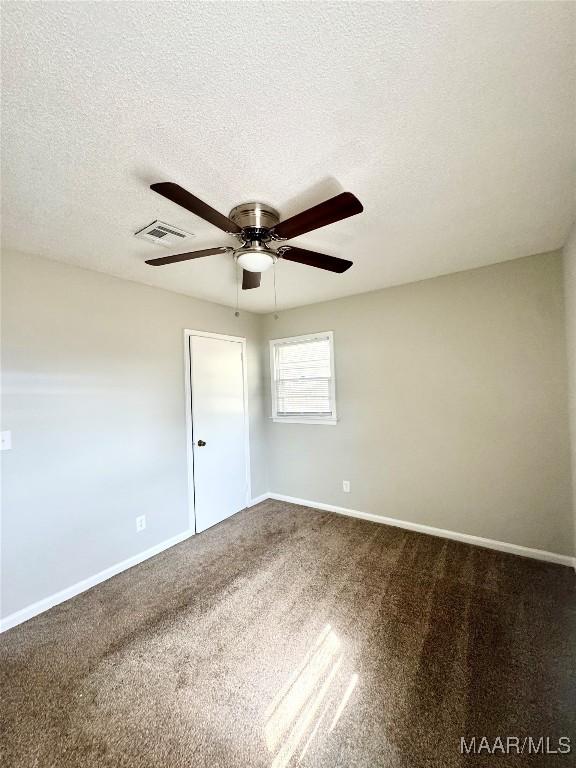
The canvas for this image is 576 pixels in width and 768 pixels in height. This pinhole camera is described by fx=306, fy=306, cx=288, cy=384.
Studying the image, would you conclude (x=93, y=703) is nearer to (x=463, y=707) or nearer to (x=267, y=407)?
(x=463, y=707)

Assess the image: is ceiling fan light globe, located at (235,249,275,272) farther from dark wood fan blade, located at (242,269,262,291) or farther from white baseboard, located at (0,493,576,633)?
white baseboard, located at (0,493,576,633)

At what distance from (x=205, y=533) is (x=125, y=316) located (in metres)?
2.29

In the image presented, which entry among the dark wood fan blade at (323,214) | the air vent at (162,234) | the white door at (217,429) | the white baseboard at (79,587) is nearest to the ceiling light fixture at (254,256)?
the dark wood fan blade at (323,214)

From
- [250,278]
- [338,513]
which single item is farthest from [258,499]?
[250,278]

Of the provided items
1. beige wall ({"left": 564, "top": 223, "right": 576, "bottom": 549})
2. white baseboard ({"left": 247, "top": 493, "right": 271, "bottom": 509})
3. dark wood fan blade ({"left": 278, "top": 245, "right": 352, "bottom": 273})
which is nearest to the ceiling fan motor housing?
dark wood fan blade ({"left": 278, "top": 245, "right": 352, "bottom": 273})

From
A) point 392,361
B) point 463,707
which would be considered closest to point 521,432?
point 392,361

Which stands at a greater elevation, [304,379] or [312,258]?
[312,258]

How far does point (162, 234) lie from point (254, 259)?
2.29 ft

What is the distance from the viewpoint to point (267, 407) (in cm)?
415

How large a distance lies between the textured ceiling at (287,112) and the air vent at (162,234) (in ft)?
0.18

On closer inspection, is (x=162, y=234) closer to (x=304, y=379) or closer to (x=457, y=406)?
(x=304, y=379)

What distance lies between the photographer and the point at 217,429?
3488mm

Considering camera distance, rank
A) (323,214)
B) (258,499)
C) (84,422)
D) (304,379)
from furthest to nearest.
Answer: (258,499)
(304,379)
(84,422)
(323,214)

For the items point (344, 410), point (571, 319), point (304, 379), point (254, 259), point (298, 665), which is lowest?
point (298, 665)
